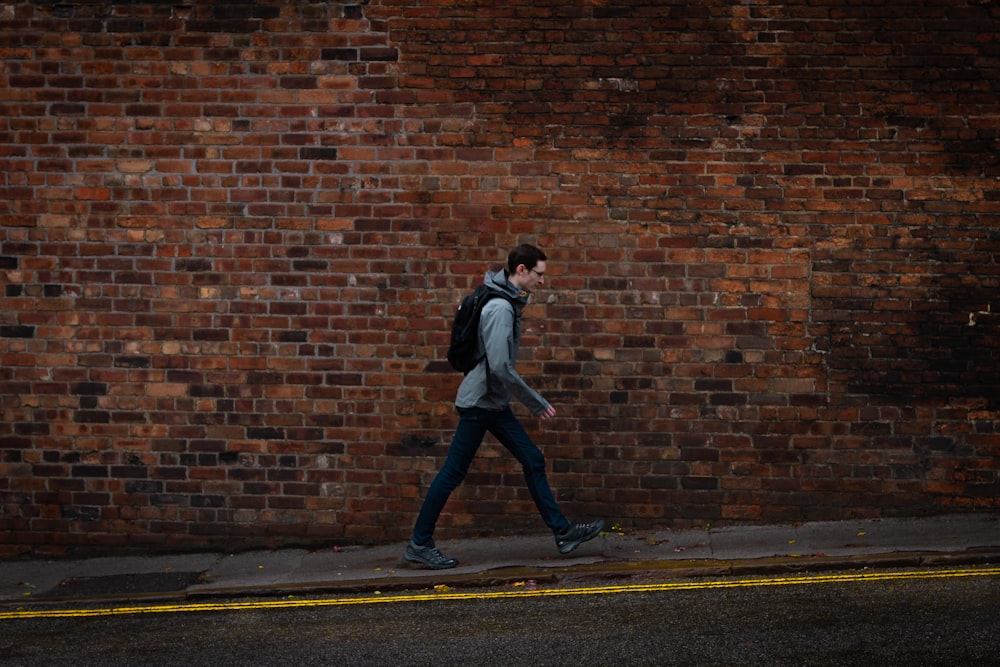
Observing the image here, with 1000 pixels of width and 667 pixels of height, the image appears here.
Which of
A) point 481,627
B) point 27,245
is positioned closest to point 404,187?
point 27,245

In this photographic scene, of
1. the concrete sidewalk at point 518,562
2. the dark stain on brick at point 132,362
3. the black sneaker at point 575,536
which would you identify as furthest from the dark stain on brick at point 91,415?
the black sneaker at point 575,536

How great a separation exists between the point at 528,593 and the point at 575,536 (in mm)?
651

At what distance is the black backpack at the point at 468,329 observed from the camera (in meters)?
7.03

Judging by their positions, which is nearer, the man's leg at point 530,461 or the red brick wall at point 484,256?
the man's leg at point 530,461

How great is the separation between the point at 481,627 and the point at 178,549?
302 centimetres

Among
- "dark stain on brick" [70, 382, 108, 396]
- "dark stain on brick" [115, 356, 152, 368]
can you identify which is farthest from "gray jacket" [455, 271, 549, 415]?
"dark stain on brick" [70, 382, 108, 396]

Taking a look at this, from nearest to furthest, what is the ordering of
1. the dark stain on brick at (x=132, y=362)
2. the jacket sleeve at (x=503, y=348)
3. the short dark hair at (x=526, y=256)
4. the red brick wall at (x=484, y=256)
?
the jacket sleeve at (x=503, y=348) < the short dark hair at (x=526, y=256) < the red brick wall at (x=484, y=256) < the dark stain on brick at (x=132, y=362)

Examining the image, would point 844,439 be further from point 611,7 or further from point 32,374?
point 32,374

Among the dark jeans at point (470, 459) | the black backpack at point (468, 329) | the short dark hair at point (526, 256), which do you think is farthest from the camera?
the dark jeans at point (470, 459)

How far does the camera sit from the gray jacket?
22.4 ft

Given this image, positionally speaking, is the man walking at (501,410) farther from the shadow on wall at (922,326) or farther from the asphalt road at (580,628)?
the shadow on wall at (922,326)

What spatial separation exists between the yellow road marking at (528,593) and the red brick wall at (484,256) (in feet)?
3.77

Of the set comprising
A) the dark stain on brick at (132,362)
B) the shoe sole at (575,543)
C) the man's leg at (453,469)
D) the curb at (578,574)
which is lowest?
the curb at (578,574)

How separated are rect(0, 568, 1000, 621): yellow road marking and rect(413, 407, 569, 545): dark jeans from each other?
1.79ft
